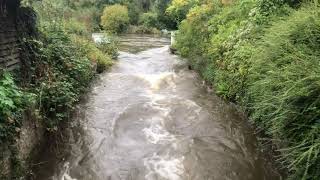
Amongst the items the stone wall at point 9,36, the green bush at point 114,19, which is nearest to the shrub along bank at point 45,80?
the stone wall at point 9,36

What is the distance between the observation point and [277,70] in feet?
18.2

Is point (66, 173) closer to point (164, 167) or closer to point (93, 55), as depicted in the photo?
point (164, 167)

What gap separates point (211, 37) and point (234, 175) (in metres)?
6.49

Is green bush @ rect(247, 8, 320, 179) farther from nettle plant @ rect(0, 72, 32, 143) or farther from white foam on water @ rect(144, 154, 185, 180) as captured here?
nettle plant @ rect(0, 72, 32, 143)

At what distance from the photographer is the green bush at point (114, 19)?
27.1 metres

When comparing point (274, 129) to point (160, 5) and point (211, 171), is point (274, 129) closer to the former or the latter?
point (211, 171)

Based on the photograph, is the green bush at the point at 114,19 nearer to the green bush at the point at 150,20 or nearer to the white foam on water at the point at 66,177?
the green bush at the point at 150,20

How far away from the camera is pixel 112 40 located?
15930 mm

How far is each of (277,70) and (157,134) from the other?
280 cm

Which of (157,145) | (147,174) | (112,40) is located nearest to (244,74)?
(157,145)

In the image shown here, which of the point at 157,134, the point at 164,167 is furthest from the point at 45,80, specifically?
the point at 164,167

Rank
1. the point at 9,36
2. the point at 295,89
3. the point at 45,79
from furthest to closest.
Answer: the point at 45,79
the point at 9,36
the point at 295,89

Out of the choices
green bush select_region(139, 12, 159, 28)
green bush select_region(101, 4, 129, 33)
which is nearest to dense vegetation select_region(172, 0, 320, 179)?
green bush select_region(101, 4, 129, 33)

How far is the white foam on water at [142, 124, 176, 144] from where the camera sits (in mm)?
6984
